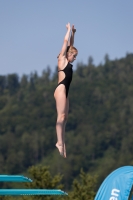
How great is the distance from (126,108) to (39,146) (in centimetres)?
2030

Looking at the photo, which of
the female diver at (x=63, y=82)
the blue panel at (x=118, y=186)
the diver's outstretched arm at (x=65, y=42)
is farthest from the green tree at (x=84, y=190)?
the diver's outstretched arm at (x=65, y=42)

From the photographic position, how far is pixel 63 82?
1120cm

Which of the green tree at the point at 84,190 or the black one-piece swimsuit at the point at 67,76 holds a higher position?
the black one-piece swimsuit at the point at 67,76

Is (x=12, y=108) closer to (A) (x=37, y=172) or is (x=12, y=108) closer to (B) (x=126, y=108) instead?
(B) (x=126, y=108)

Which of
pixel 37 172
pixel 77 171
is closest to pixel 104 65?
pixel 77 171

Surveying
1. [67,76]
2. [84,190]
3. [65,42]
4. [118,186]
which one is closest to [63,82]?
[67,76]

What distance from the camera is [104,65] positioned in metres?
144

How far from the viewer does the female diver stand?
36.6ft

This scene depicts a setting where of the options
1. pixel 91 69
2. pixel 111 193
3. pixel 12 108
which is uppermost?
pixel 91 69

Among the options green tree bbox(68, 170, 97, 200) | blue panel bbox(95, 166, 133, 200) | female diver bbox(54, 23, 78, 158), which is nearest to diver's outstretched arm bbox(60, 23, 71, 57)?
female diver bbox(54, 23, 78, 158)

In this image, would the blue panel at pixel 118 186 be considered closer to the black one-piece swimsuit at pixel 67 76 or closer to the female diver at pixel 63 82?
the female diver at pixel 63 82

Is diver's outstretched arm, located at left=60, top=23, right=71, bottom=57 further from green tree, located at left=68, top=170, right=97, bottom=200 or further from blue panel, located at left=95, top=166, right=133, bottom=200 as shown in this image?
green tree, located at left=68, top=170, right=97, bottom=200

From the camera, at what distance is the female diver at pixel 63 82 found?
11.1m

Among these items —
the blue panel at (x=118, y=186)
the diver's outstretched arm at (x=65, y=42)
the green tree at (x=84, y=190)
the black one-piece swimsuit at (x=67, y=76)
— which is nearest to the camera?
the diver's outstretched arm at (x=65, y=42)
